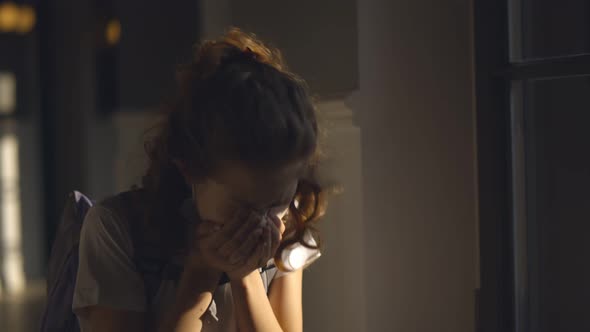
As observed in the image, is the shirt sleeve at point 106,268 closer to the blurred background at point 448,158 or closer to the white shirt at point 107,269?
the white shirt at point 107,269

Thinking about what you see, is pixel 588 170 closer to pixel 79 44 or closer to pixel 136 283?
pixel 136 283

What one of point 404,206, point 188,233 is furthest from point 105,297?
point 404,206

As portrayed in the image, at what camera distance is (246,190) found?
96 centimetres

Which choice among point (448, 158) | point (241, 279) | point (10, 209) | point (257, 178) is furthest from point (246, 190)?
point (10, 209)

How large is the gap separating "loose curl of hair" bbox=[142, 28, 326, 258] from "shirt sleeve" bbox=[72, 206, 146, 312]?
63mm

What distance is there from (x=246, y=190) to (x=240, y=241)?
87 mm

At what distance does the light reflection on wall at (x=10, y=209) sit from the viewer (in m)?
4.85

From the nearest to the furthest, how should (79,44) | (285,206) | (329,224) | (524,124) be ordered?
(285,206) → (524,124) → (329,224) → (79,44)

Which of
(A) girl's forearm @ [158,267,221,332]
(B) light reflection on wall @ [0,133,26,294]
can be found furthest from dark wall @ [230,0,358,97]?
(B) light reflection on wall @ [0,133,26,294]

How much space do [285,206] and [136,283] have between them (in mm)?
280

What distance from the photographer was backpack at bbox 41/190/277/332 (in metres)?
1.12

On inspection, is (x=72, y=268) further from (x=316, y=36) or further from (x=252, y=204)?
(x=316, y=36)

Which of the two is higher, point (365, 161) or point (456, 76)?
point (456, 76)

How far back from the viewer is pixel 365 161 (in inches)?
48.1
